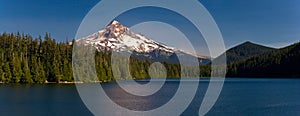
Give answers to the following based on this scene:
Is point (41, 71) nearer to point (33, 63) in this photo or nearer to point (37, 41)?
point (33, 63)

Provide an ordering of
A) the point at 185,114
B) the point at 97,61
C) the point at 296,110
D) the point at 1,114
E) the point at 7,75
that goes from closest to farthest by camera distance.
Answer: the point at 1,114
the point at 185,114
the point at 296,110
the point at 7,75
the point at 97,61

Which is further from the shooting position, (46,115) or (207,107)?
(207,107)

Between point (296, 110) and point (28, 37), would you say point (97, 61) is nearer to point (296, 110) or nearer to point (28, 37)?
point (28, 37)

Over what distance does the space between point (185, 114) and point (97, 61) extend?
3815 inches

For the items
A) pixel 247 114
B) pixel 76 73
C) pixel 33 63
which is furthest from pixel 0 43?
pixel 247 114

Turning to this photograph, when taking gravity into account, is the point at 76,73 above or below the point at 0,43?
below

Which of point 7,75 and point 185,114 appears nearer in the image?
point 185,114

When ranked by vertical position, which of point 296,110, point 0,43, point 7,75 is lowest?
A: point 296,110

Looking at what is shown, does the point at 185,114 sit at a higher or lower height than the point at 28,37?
lower

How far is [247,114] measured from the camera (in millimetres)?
47844

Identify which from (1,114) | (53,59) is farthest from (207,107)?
(53,59)

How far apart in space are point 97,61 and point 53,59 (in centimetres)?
1870

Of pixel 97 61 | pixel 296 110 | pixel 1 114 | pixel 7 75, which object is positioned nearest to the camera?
pixel 1 114

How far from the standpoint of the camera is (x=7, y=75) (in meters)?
112
